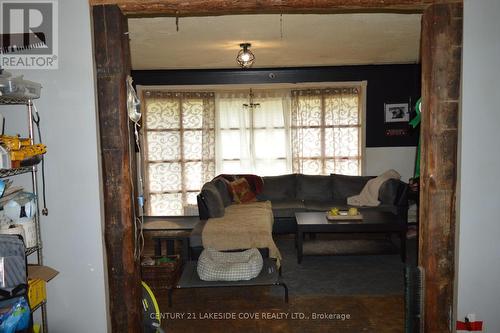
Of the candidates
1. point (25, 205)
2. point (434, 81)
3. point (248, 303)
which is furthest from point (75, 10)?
point (248, 303)

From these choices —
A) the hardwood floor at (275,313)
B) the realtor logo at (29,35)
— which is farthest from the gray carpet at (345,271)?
the realtor logo at (29,35)

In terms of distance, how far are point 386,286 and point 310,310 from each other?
3.17ft

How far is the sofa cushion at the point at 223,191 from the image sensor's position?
19.9 ft

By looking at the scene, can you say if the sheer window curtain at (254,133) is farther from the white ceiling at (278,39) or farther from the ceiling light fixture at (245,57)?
the ceiling light fixture at (245,57)

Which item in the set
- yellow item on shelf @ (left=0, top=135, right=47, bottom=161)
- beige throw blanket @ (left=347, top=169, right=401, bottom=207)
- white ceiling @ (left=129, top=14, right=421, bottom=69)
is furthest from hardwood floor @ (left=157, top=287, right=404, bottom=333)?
white ceiling @ (left=129, top=14, right=421, bottom=69)

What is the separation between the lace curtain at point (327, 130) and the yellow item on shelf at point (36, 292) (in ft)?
16.6

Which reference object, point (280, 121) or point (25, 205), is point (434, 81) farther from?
point (280, 121)

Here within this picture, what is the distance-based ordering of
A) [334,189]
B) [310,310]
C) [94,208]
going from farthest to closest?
[334,189] < [310,310] < [94,208]

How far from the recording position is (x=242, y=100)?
6961 mm

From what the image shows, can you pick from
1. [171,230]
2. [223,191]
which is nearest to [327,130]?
[223,191]

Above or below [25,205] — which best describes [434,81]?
above

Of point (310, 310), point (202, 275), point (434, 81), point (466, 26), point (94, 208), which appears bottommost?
point (310, 310)

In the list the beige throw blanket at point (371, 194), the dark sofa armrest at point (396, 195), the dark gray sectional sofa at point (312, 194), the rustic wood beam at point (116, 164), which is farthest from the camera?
the beige throw blanket at point (371, 194)

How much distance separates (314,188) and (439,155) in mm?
4172
